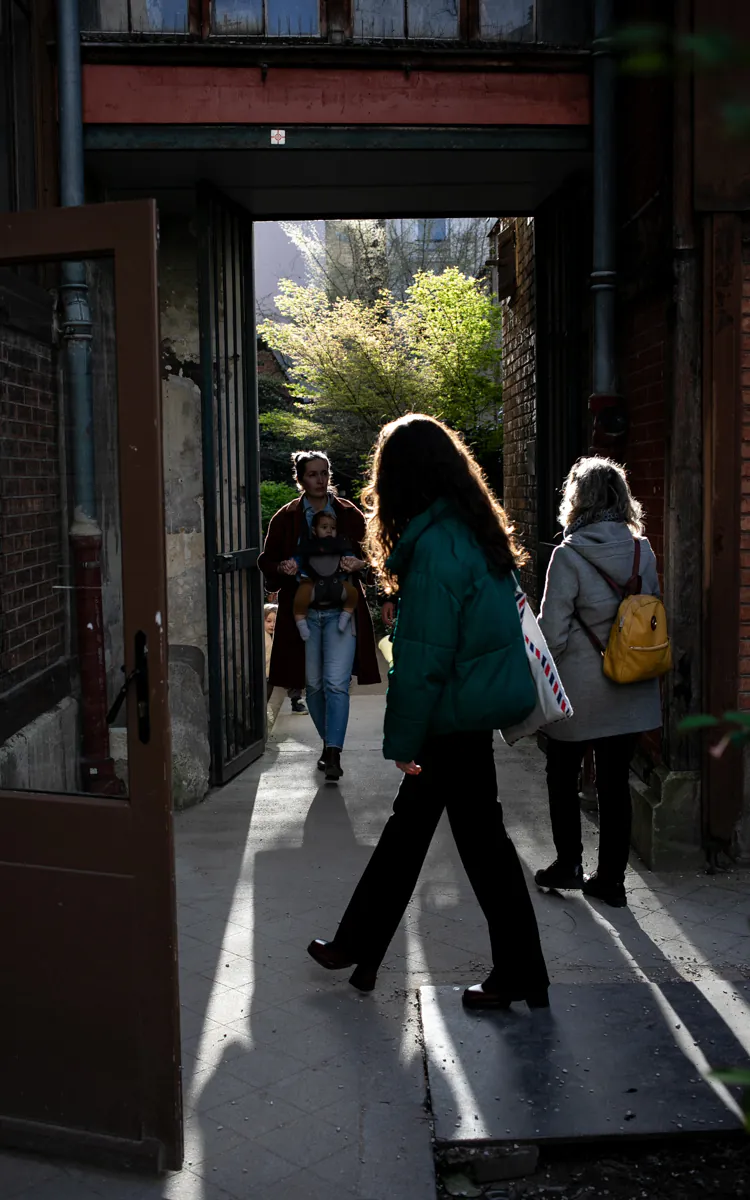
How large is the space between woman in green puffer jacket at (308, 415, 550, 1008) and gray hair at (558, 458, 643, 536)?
1003 mm

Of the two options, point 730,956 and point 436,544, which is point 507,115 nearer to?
point 436,544

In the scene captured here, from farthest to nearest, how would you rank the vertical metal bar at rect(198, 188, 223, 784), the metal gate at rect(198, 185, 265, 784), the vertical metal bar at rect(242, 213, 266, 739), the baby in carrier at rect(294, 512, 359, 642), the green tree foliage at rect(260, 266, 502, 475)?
the green tree foliage at rect(260, 266, 502, 475), the vertical metal bar at rect(242, 213, 266, 739), the baby in carrier at rect(294, 512, 359, 642), the metal gate at rect(198, 185, 265, 784), the vertical metal bar at rect(198, 188, 223, 784)

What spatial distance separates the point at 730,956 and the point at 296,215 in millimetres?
5013

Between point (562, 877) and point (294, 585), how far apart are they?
8.46ft

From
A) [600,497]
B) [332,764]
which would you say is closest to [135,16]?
[600,497]

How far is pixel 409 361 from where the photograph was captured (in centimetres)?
1966

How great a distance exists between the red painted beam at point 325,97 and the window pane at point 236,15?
0.19 m

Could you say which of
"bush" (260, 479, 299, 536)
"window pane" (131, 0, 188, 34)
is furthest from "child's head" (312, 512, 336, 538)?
"bush" (260, 479, 299, 536)

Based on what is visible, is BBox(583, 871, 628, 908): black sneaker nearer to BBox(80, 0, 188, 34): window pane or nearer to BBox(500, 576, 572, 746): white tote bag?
BBox(500, 576, 572, 746): white tote bag

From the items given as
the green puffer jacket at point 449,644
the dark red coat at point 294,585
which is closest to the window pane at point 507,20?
the dark red coat at point 294,585

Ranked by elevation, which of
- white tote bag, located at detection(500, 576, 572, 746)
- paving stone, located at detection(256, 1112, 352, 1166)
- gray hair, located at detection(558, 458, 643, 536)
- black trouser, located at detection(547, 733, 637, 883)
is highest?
gray hair, located at detection(558, 458, 643, 536)

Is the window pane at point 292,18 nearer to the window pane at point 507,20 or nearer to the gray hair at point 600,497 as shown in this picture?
the window pane at point 507,20

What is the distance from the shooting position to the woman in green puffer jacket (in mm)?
3500

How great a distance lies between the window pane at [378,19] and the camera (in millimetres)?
5605
